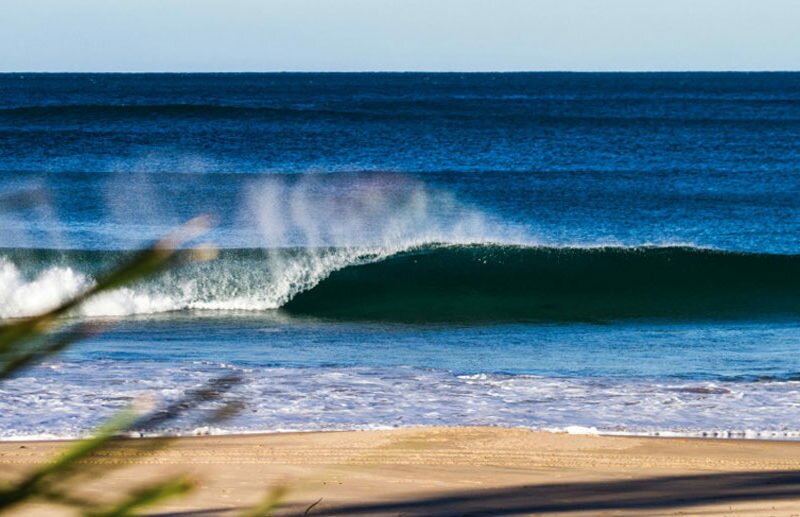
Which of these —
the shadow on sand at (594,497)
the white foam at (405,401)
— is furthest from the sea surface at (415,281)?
the shadow on sand at (594,497)

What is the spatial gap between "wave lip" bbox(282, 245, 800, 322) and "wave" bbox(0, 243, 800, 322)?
0.07 ft

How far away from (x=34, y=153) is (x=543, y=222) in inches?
621

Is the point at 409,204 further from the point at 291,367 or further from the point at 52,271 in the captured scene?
the point at 291,367

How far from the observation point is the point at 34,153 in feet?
106

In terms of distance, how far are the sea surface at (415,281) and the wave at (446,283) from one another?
2.0 inches

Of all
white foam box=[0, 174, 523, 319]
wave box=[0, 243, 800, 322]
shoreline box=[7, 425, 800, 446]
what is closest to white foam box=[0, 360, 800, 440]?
shoreline box=[7, 425, 800, 446]

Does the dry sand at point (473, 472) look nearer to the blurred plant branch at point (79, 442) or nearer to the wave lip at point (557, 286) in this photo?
the blurred plant branch at point (79, 442)

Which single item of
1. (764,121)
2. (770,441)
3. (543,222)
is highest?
(764,121)

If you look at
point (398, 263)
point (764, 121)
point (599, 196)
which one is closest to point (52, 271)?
point (398, 263)

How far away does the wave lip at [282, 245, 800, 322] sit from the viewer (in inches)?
565

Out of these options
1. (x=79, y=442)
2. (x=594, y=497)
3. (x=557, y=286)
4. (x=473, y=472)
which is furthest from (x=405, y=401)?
(x=557, y=286)

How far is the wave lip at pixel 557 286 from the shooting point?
565 inches

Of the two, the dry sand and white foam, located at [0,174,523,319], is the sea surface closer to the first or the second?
white foam, located at [0,174,523,319]

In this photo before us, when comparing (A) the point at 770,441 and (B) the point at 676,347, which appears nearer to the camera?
(A) the point at 770,441
